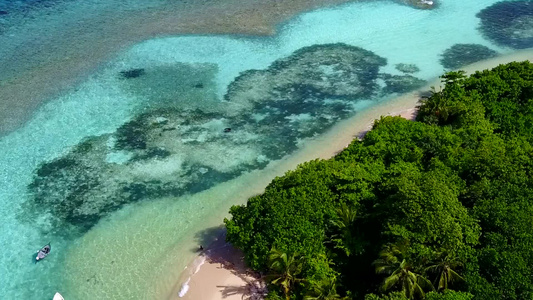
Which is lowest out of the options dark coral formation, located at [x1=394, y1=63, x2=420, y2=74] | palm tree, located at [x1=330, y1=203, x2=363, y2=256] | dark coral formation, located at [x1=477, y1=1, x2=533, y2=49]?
palm tree, located at [x1=330, y1=203, x2=363, y2=256]

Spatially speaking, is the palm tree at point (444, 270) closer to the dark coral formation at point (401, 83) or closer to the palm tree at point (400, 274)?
the palm tree at point (400, 274)

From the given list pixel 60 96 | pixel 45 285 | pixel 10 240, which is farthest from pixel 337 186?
pixel 60 96

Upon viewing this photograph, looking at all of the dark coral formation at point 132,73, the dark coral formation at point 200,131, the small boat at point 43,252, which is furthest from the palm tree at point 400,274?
the dark coral formation at point 132,73

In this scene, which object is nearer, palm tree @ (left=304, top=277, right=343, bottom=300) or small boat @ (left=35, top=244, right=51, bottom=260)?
palm tree @ (left=304, top=277, right=343, bottom=300)

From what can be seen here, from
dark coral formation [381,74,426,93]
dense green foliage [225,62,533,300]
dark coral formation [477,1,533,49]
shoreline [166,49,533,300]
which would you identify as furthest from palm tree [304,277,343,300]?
dark coral formation [477,1,533,49]

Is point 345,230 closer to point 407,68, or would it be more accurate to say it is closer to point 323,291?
point 323,291

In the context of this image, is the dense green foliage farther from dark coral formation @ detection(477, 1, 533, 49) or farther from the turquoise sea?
dark coral formation @ detection(477, 1, 533, 49)

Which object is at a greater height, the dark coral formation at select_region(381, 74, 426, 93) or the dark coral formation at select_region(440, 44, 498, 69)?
the dark coral formation at select_region(440, 44, 498, 69)

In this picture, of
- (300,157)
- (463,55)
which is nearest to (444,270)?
(300,157)
